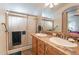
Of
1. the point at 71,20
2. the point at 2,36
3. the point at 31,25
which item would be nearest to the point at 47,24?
the point at 31,25

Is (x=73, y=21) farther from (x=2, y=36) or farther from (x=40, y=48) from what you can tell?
(x=2, y=36)

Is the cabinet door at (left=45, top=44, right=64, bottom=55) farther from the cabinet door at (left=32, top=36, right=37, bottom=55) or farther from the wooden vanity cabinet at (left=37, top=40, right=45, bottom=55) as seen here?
the cabinet door at (left=32, top=36, right=37, bottom=55)

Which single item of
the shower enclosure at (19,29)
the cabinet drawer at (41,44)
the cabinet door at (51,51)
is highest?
the shower enclosure at (19,29)

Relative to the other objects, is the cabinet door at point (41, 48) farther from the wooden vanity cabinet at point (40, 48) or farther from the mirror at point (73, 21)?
the mirror at point (73, 21)

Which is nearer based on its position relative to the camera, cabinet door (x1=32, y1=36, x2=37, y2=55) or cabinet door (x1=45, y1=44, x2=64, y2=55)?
cabinet door (x1=45, y1=44, x2=64, y2=55)

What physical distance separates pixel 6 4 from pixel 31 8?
33 centimetres

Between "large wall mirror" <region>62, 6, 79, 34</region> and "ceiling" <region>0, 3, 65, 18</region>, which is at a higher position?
"ceiling" <region>0, 3, 65, 18</region>

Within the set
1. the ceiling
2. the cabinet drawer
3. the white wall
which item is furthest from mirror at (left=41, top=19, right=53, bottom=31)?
the white wall

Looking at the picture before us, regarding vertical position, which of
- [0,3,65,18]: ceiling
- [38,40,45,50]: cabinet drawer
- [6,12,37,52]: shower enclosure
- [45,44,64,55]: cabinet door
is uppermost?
[0,3,65,18]: ceiling

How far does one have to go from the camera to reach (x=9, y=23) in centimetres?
139

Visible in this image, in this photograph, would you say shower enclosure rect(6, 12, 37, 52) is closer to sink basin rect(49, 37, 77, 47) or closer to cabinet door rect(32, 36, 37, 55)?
cabinet door rect(32, 36, 37, 55)

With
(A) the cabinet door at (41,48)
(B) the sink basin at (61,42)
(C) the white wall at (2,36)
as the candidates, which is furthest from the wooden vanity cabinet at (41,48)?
(C) the white wall at (2,36)

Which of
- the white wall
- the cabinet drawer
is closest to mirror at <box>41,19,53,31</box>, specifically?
the cabinet drawer

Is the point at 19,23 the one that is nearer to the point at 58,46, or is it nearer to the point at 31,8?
the point at 31,8
